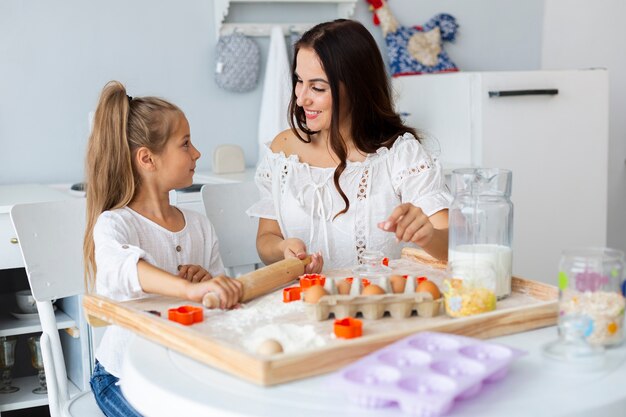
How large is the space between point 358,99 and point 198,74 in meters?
1.36

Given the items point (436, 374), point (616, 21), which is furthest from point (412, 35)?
point (436, 374)

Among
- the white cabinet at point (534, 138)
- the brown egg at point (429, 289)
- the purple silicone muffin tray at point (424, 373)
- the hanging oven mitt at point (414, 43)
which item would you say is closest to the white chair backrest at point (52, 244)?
the brown egg at point (429, 289)

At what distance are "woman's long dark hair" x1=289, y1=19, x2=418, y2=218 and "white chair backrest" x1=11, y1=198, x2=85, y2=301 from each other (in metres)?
0.57

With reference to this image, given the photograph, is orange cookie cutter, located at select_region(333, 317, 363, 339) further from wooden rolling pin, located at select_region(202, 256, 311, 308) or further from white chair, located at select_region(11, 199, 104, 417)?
white chair, located at select_region(11, 199, 104, 417)

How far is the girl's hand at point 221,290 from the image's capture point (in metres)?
1.37

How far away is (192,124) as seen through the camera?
3.25 meters

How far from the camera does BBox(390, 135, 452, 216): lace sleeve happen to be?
197 cm

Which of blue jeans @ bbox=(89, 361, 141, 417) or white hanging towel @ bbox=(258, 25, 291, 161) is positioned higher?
white hanging towel @ bbox=(258, 25, 291, 161)

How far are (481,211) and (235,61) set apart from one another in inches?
75.1

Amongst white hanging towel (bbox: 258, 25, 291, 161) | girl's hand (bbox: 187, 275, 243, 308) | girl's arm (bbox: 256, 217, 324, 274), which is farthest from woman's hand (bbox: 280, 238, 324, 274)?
white hanging towel (bbox: 258, 25, 291, 161)

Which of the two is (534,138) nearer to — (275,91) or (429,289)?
(275,91)

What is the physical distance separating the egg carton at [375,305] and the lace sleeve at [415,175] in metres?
0.70

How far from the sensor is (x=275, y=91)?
323 cm

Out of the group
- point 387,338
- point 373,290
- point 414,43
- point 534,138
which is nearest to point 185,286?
point 373,290
